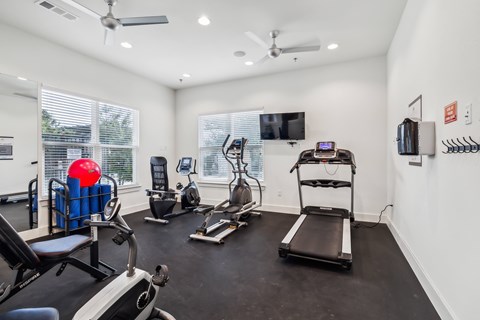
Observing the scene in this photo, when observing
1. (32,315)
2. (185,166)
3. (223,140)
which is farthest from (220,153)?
(32,315)

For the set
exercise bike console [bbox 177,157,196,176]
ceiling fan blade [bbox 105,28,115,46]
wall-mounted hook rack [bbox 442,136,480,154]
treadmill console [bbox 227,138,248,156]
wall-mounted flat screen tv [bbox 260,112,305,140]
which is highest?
ceiling fan blade [bbox 105,28,115,46]

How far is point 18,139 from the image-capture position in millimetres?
3516

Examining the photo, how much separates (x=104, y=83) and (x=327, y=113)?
4.62 metres

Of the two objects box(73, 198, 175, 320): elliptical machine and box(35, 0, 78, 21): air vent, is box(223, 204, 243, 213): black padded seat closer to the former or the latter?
box(73, 198, 175, 320): elliptical machine

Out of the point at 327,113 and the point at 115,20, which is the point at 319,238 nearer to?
the point at 327,113

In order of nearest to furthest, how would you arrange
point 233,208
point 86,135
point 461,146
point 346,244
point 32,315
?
point 32,315, point 461,146, point 346,244, point 233,208, point 86,135

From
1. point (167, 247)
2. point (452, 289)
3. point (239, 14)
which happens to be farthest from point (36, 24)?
point (452, 289)

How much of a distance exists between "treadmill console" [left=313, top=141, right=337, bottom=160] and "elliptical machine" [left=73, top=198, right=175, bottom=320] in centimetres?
309

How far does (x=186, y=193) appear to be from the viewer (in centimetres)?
488

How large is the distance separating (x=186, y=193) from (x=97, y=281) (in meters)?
2.54

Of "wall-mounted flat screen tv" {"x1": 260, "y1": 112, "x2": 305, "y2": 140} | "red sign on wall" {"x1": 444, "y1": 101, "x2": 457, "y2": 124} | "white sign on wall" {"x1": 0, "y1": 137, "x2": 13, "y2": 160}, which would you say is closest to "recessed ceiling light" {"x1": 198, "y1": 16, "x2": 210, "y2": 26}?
"wall-mounted flat screen tv" {"x1": 260, "y1": 112, "x2": 305, "y2": 140}

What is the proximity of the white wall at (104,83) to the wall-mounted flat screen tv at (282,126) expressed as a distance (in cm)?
274

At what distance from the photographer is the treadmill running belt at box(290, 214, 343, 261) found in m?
2.75

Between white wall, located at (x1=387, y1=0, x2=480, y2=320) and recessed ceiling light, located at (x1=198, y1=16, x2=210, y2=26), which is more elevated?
recessed ceiling light, located at (x1=198, y1=16, x2=210, y2=26)
